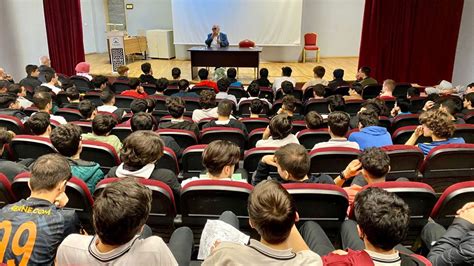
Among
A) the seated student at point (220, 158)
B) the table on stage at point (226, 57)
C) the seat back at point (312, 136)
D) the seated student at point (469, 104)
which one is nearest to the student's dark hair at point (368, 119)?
the seat back at point (312, 136)

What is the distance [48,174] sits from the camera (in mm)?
1872

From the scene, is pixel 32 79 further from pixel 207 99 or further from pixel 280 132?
pixel 280 132

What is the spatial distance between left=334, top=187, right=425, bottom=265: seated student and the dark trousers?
1.10ft

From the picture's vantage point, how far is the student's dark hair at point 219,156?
7.61 ft

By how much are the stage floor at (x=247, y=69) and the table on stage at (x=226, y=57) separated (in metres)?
0.63

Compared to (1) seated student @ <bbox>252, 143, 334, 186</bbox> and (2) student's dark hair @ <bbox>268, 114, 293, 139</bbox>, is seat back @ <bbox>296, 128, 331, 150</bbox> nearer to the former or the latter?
(2) student's dark hair @ <bbox>268, 114, 293, 139</bbox>

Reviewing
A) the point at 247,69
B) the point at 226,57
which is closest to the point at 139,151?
the point at 226,57

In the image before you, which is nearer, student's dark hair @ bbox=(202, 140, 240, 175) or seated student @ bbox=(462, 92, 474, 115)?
student's dark hair @ bbox=(202, 140, 240, 175)

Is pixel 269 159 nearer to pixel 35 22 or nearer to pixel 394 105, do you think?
pixel 394 105

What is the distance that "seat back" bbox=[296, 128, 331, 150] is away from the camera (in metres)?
3.55

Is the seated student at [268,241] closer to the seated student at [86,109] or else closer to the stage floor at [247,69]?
the seated student at [86,109]

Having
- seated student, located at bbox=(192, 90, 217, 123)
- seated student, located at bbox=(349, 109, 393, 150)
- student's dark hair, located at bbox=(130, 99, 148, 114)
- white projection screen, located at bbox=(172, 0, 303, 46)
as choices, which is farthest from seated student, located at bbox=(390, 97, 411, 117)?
white projection screen, located at bbox=(172, 0, 303, 46)

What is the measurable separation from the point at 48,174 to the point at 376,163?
1.86 meters

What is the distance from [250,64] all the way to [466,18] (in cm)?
494
